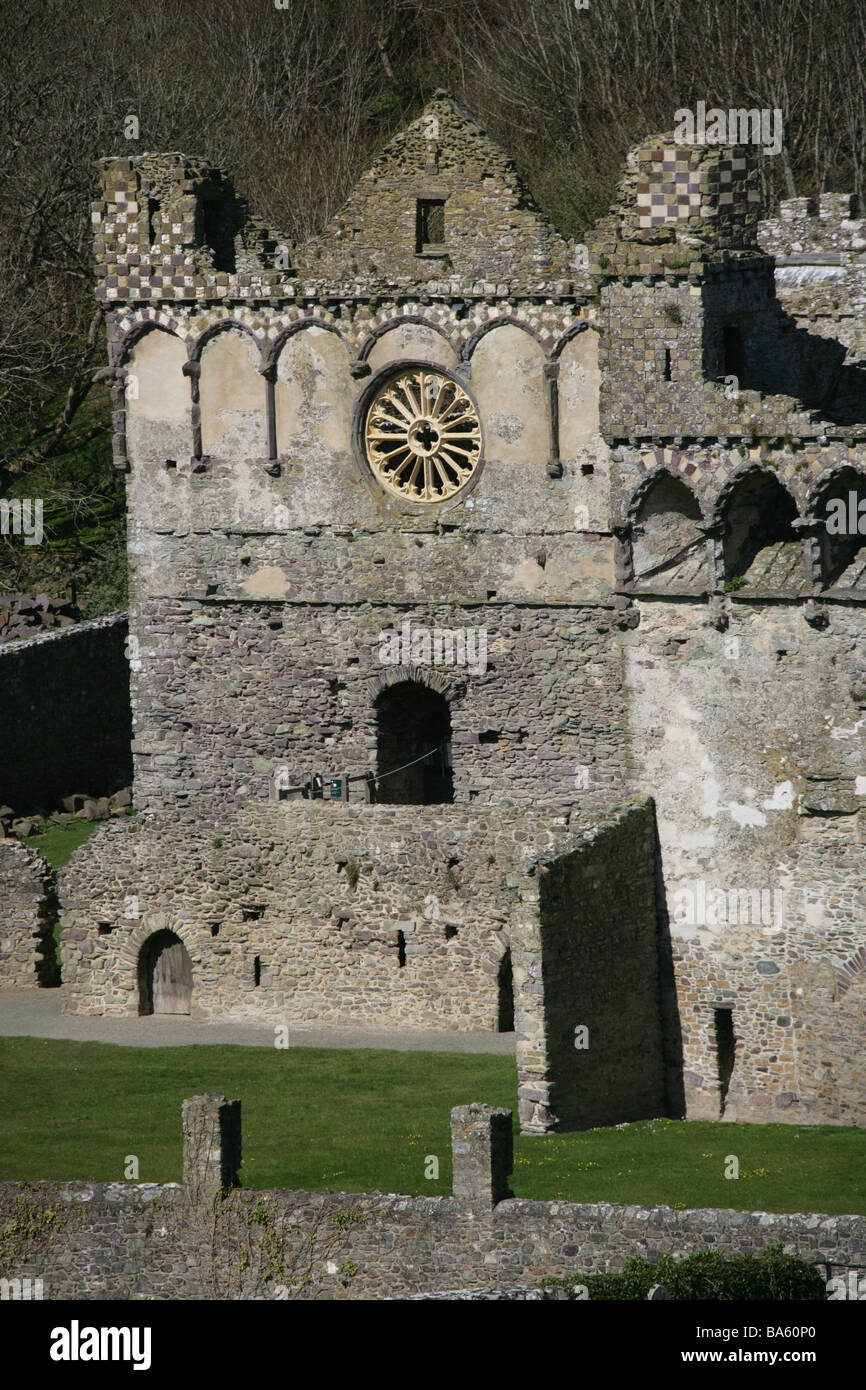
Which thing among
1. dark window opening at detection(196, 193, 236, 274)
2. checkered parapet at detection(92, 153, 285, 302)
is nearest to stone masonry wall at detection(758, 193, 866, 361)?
checkered parapet at detection(92, 153, 285, 302)

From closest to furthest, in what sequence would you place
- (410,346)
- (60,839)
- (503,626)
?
1. (503,626)
2. (410,346)
3. (60,839)

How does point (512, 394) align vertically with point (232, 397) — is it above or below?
below

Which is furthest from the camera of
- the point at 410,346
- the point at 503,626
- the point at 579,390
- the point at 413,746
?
the point at 413,746

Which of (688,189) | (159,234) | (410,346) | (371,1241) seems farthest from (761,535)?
(371,1241)

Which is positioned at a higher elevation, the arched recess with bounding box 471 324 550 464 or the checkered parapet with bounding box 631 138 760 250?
the checkered parapet with bounding box 631 138 760 250

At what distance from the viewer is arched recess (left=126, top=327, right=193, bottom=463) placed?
45.0 meters

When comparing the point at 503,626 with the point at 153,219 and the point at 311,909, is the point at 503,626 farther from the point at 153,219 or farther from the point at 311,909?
the point at 153,219

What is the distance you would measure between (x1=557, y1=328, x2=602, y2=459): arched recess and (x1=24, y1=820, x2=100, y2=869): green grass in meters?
10.4

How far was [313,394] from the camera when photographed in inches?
1746

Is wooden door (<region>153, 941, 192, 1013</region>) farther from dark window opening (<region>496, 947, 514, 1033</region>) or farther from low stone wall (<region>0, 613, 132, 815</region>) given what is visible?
low stone wall (<region>0, 613, 132, 815</region>)

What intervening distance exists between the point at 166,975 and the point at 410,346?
1080 cm

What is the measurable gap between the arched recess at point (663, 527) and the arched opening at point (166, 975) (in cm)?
855

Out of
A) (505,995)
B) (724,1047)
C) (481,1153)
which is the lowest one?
(481,1153)

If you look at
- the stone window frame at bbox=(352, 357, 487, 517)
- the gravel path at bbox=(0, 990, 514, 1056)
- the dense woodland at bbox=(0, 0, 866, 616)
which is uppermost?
the dense woodland at bbox=(0, 0, 866, 616)
